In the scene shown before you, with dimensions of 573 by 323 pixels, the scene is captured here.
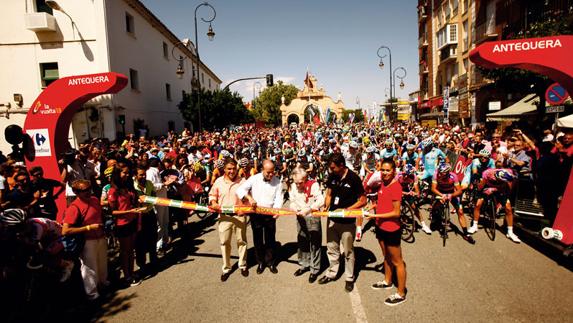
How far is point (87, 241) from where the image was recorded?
14.2 feet

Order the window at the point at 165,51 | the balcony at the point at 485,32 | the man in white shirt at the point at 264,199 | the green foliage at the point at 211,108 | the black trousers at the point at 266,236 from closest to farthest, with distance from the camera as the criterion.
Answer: the man in white shirt at the point at 264,199 < the black trousers at the point at 266,236 < the balcony at the point at 485,32 < the green foliage at the point at 211,108 < the window at the point at 165,51

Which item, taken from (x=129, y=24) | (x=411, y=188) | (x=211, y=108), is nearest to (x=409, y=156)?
(x=411, y=188)

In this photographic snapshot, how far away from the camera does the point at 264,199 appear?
516cm

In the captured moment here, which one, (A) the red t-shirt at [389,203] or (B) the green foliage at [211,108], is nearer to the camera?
(A) the red t-shirt at [389,203]

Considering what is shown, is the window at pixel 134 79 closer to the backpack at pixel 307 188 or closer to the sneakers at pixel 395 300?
the backpack at pixel 307 188

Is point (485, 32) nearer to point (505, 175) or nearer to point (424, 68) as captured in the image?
point (424, 68)

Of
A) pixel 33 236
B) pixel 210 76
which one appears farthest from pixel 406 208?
pixel 210 76

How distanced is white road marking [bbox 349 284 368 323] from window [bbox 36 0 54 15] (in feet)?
74.1

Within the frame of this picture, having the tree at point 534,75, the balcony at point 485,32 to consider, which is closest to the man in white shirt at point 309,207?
the tree at point 534,75

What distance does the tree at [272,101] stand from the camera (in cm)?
7988

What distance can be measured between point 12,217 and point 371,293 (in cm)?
463

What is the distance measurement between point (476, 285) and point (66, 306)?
5606 mm

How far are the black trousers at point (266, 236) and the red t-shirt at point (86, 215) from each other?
7.29 feet

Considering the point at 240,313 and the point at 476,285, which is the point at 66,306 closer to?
the point at 240,313
